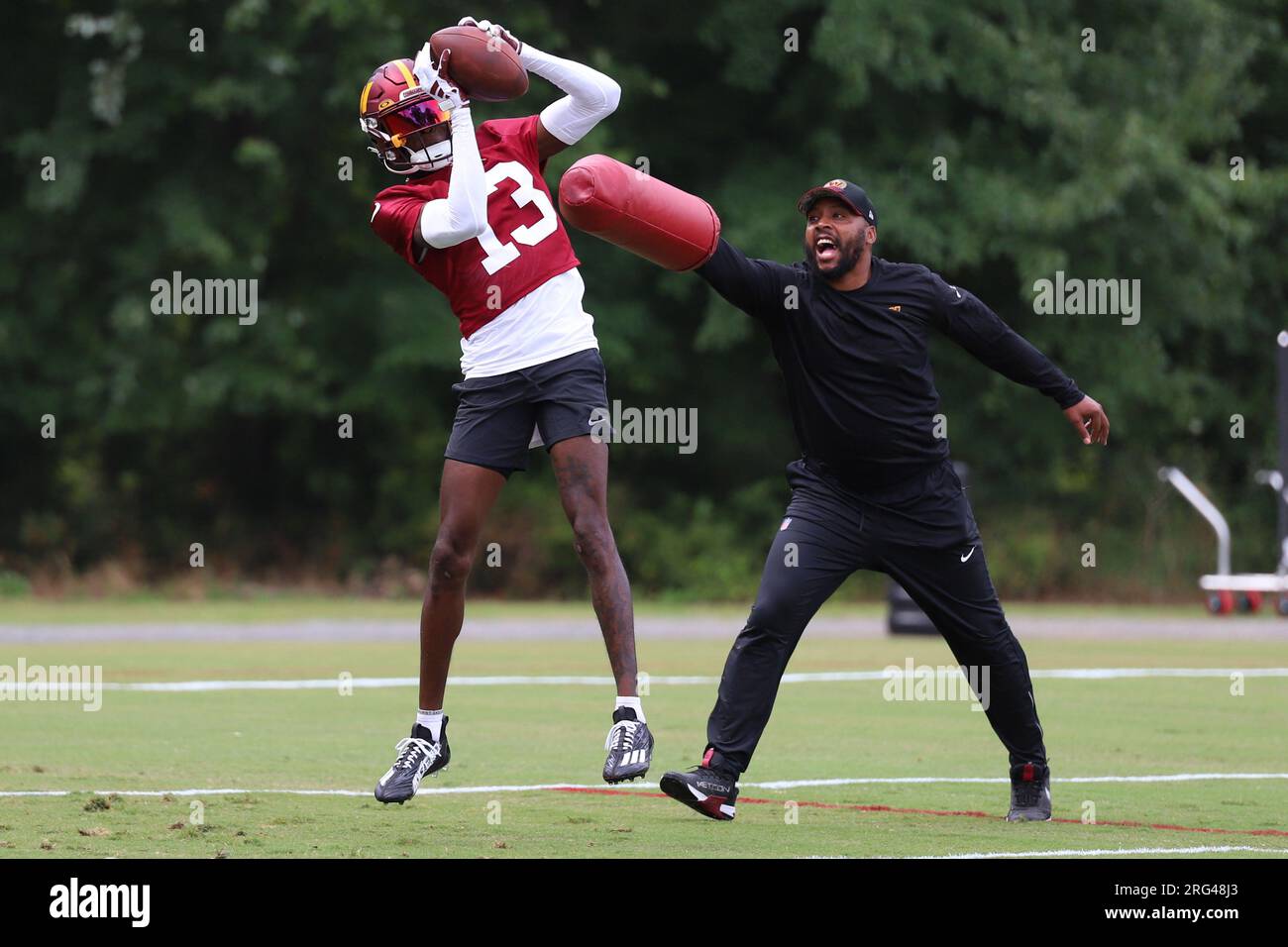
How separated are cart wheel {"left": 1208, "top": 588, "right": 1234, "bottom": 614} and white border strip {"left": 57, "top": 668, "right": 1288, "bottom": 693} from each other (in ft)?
26.8

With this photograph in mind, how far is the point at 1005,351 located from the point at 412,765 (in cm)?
283

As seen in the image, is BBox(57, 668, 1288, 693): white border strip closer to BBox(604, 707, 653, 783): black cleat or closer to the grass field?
the grass field

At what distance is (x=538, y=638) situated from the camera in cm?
1955

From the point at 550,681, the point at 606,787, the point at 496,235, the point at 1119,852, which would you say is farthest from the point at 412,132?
the point at 550,681

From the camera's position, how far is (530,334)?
8.05 m

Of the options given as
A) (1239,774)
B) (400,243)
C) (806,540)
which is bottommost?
(1239,774)

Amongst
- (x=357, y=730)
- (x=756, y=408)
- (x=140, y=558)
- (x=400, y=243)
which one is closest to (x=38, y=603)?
(x=140, y=558)

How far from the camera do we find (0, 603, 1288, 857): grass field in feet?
23.9

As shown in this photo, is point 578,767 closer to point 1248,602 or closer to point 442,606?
point 442,606

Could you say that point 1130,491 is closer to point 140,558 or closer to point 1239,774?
point 140,558

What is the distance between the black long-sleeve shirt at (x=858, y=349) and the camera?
7.95 m

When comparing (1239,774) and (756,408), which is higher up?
(756,408)

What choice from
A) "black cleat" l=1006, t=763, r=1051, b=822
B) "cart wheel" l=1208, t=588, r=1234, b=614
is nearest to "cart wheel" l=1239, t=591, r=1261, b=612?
"cart wheel" l=1208, t=588, r=1234, b=614
